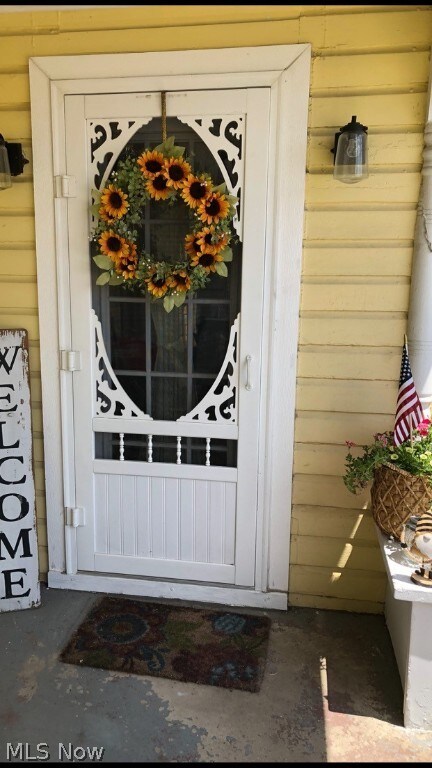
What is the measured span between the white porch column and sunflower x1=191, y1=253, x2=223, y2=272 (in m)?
0.83

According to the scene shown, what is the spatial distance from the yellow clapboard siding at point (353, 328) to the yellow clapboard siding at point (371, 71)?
36.6 inches

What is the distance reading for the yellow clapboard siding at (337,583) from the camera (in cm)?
265

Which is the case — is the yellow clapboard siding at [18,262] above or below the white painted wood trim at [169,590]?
above

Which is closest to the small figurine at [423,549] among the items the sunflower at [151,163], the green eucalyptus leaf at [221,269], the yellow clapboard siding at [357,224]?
the yellow clapboard siding at [357,224]

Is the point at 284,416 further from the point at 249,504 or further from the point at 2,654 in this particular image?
the point at 2,654

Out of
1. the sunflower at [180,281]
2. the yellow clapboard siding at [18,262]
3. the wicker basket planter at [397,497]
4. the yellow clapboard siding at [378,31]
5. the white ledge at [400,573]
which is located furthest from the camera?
the yellow clapboard siding at [18,262]

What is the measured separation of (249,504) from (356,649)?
77 cm

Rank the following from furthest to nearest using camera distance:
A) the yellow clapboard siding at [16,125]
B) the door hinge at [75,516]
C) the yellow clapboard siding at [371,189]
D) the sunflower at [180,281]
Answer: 1. the door hinge at [75,516]
2. the yellow clapboard siding at [16,125]
3. the sunflower at [180,281]
4. the yellow clapboard siding at [371,189]

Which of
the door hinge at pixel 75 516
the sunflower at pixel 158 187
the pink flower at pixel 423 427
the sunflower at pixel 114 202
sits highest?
the sunflower at pixel 158 187

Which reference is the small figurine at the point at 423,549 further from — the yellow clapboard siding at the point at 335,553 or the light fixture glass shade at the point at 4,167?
the light fixture glass shade at the point at 4,167

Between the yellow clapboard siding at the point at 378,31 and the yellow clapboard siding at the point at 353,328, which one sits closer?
the yellow clapboard siding at the point at 378,31

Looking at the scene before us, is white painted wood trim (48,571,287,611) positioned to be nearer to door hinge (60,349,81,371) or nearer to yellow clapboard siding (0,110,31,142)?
door hinge (60,349,81,371)

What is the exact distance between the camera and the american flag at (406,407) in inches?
88.4

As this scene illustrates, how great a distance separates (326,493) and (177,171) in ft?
5.22
